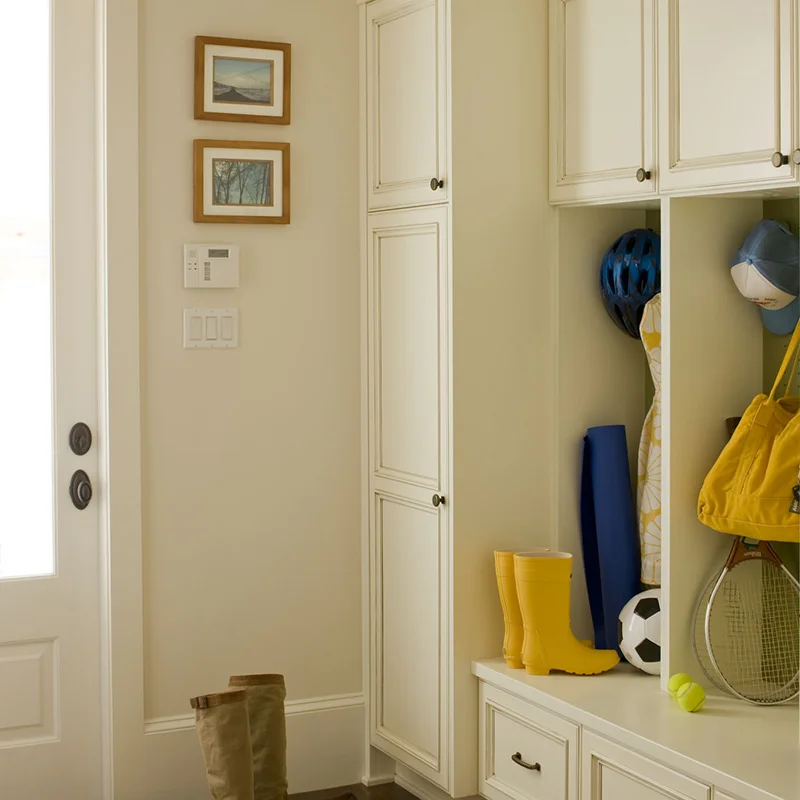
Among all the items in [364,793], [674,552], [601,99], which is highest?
[601,99]

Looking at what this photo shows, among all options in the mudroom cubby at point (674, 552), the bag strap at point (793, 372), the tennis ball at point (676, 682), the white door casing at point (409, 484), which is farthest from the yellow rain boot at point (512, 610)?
the bag strap at point (793, 372)

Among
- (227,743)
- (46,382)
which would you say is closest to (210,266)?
(46,382)

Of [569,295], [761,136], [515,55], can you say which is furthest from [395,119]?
[761,136]

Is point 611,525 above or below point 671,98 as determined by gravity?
below

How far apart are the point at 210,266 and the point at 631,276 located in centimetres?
114

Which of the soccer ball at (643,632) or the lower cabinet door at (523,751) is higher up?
the soccer ball at (643,632)

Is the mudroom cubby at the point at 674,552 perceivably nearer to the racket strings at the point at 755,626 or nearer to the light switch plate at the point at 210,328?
the racket strings at the point at 755,626

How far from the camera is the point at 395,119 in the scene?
305 cm

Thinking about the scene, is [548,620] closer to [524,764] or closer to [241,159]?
[524,764]

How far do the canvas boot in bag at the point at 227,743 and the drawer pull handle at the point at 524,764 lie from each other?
64 cm

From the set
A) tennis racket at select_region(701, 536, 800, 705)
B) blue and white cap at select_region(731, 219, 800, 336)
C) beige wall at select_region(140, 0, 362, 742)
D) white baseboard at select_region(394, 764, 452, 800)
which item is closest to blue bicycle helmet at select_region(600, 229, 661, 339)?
blue and white cap at select_region(731, 219, 800, 336)

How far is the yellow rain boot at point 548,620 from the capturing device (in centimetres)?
275

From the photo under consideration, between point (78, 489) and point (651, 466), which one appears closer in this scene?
point (651, 466)

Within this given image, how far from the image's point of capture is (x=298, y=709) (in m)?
3.25
